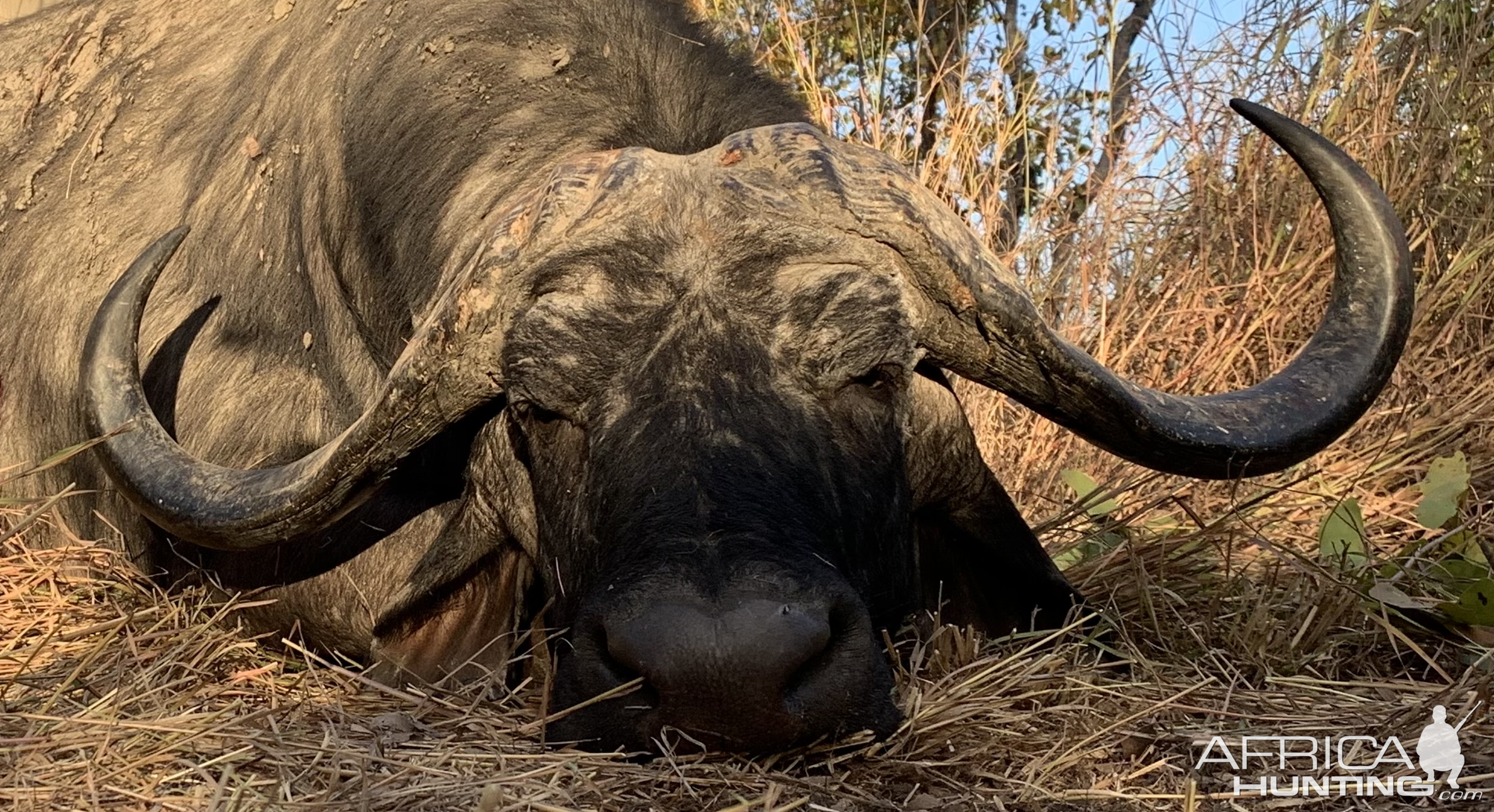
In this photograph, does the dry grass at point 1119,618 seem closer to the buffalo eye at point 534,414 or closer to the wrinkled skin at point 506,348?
the wrinkled skin at point 506,348

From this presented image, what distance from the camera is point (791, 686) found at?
2.42 m

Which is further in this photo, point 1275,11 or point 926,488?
point 1275,11

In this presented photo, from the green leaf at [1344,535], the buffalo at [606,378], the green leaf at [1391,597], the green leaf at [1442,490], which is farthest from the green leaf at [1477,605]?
the buffalo at [606,378]

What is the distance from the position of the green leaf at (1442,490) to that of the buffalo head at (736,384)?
53.2 inches

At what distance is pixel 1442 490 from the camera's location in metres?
4.32

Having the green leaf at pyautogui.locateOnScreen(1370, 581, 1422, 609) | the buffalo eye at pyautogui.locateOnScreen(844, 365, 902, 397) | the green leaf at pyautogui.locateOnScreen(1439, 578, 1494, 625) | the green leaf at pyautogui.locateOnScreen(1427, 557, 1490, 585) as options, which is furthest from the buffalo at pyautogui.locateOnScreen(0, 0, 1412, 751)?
the green leaf at pyautogui.locateOnScreen(1427, 557, 1490, 585)

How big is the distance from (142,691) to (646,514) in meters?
A: 1.31

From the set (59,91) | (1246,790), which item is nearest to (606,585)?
(1246,790)

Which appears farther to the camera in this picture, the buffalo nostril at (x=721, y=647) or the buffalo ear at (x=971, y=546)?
the buffalo ear at (x=971, y=546)

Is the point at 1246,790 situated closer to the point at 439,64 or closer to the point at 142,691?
the point at 142,691

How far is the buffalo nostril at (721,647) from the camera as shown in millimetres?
2314

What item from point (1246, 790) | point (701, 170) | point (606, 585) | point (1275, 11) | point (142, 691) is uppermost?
point (1275, 11)

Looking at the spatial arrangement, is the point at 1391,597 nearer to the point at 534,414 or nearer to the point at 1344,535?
the point at 1344,535

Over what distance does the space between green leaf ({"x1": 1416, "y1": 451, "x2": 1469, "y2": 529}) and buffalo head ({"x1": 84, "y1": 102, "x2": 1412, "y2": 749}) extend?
1.35 m
